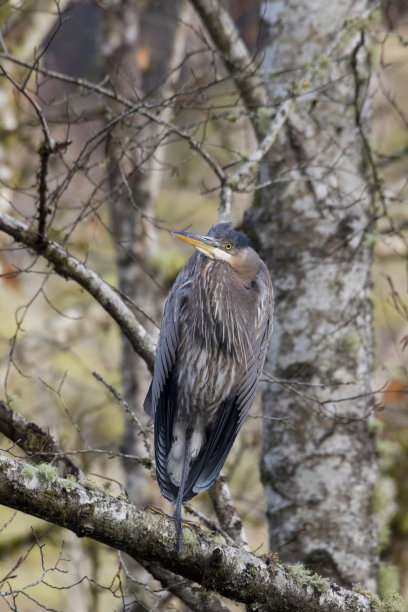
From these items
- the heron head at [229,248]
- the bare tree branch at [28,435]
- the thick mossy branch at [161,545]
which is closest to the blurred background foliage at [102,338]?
the heron head at [229,248]

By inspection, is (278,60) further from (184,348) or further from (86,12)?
(86,12)

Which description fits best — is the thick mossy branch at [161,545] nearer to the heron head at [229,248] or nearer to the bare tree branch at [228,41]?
the heron head at [229,248]

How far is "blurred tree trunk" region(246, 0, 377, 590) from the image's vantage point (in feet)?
14.6

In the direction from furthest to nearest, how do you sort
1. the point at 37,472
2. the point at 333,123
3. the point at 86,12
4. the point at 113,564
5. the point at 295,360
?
the point at 86,12 → the point at 113,564 → the point at 333,123 → the point at 295,360 → the point at 37,472

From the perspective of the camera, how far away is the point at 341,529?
441 centimetres

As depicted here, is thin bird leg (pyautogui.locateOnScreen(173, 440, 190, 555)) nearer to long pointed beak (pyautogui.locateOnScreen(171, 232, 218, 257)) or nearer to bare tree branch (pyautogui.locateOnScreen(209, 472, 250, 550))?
bare tree branch (pyautogui.locateOnScreen(209, 472, 250, 550))

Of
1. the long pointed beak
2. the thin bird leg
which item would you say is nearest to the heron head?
the long pointed beak

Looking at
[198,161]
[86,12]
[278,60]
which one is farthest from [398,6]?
[86,12]

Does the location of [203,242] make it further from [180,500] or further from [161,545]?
[161,545]

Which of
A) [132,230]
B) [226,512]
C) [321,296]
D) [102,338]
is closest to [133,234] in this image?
[132,230]

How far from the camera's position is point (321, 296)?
15.6ft

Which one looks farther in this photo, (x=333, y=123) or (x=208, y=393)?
(x=333, y=123)

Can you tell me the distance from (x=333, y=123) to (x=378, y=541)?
9.00 ft

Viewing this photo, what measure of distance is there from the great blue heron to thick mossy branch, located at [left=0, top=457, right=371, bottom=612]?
0.72 metres
